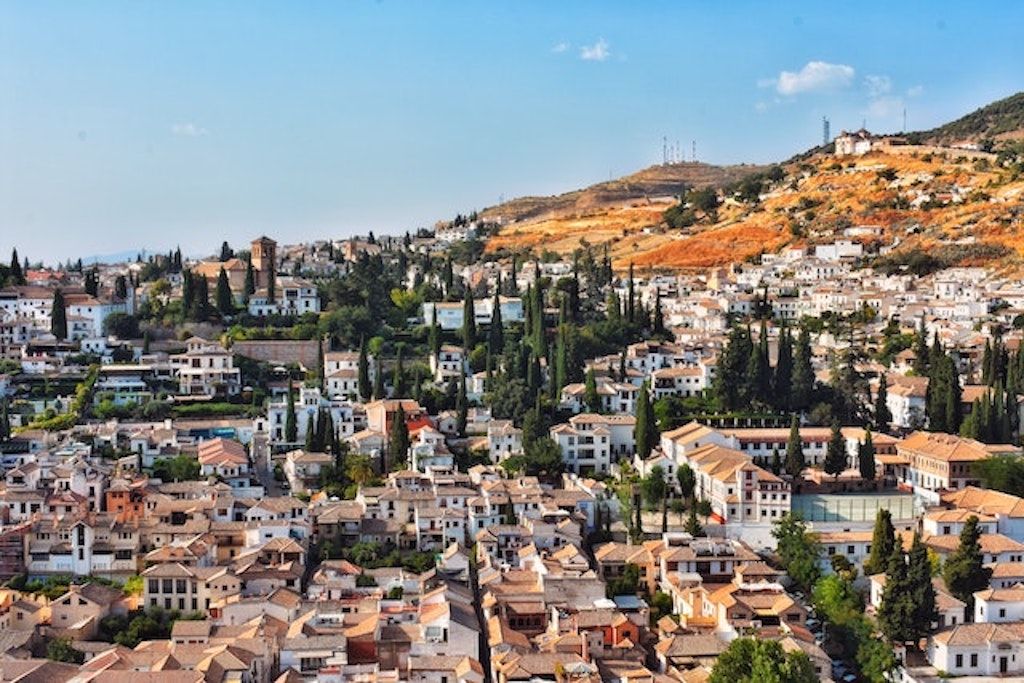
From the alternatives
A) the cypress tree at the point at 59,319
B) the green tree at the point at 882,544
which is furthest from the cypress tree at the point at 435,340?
the green tree at the point at 882,544

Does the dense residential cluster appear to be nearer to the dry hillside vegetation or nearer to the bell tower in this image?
the bell tower

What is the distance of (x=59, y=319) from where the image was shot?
125ft

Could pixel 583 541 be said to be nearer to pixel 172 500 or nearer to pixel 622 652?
pixel 622 652

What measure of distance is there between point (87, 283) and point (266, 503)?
1813 centimetres

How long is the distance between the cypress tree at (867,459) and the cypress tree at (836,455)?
1.19ft

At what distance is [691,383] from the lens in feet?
113

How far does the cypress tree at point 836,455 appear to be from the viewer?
2844 centimetres

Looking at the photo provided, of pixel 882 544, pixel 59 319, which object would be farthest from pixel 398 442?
pixel 59 319

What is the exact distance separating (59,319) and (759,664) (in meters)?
25.7

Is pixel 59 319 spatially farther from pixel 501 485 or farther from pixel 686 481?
pixel 686 481

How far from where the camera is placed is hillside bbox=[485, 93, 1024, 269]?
55.7 m

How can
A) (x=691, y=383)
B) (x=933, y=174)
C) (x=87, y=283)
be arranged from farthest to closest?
(x=933, y=174) → (x=87, y=283) → (x=691, y=383)

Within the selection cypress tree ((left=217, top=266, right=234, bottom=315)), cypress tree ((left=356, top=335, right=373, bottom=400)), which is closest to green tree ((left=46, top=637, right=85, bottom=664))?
cypress tree ((left=356, top=335, right=373, bottom=400))

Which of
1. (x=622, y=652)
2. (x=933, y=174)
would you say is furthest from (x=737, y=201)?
(x=622, y=652)
